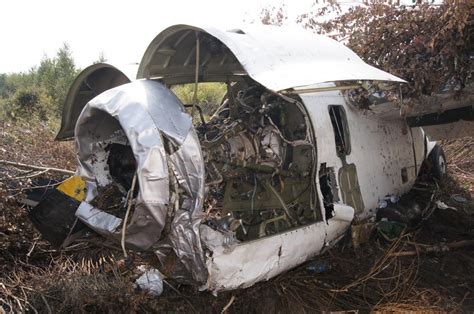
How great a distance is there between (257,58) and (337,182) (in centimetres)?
218

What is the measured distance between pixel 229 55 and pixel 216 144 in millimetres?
988

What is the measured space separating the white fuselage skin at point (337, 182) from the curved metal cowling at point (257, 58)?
82 centimetres

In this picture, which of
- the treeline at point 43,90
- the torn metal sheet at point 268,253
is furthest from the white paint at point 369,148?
the treeline at point 43,90

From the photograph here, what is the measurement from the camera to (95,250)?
5820 mm

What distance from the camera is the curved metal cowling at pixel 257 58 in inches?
154

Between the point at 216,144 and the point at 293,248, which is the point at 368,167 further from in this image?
the point at 216,144

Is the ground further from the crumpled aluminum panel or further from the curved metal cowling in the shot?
the curved metal cowling

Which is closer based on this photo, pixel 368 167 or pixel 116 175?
pixel 116 175

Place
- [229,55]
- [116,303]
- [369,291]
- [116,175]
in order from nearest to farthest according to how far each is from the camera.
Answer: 1. [116,175]
2. [116,303]
3. [229,55]
4. [369,291]

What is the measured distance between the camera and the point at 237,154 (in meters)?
5.01

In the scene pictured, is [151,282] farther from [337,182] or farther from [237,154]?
[337,182]

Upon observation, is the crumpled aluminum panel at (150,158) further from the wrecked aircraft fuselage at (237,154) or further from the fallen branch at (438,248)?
the fallen branch at (438,248)

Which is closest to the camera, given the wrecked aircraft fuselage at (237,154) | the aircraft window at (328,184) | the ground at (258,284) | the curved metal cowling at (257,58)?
the wrecked aircraft fuselage at (237,154)

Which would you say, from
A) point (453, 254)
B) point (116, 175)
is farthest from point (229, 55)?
point (453, 254)
